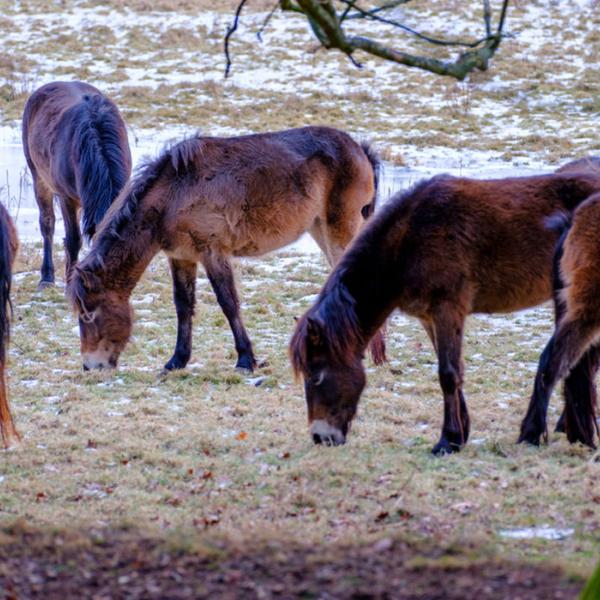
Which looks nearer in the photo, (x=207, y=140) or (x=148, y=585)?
(x=148, y=585)

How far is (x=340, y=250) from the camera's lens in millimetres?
8539

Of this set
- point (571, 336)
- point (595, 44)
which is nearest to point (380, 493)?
point (571, 336)

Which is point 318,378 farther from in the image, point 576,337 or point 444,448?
point 576,337

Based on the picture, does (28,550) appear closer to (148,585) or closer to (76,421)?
(148,585)

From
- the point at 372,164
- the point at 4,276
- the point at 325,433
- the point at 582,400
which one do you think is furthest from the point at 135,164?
the point at 582,400

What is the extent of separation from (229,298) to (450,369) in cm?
278

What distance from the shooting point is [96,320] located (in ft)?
25.5

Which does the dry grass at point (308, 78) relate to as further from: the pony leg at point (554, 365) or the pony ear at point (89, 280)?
the pony leg at point (554, 365)

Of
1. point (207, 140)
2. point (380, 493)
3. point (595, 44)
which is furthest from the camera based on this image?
point (595, 44)

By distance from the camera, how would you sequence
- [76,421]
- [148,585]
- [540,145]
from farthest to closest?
[540,145], [76,421], [148,585]

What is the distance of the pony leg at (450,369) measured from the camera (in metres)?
5.70

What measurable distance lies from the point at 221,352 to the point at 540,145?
1007 cm

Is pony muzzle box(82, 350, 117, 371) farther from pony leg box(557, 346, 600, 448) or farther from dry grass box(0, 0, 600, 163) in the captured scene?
dry grass box(0, 0, 600, 163)

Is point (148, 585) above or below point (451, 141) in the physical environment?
above
